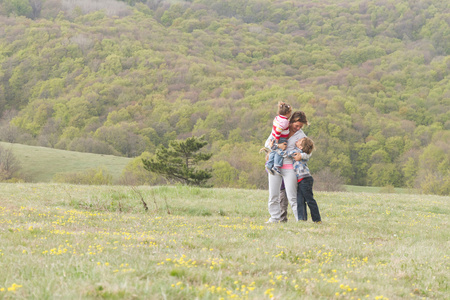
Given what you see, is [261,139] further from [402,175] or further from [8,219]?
[8,219]

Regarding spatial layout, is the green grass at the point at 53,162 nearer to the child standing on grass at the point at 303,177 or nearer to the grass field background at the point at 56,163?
the grass field background at the point at 56,163

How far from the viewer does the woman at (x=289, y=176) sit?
1019cm

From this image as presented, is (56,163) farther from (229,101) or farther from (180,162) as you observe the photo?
(229,101)

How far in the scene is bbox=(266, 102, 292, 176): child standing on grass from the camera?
32.1 ft

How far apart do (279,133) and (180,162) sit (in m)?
23.2

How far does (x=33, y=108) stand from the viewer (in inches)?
5581

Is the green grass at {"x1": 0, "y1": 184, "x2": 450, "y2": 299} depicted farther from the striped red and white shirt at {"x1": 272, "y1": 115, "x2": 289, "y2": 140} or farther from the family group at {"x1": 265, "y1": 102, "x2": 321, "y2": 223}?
the striped red and white shirt at {"x1": 272, "y1": 115, "x2": 289, "y2": 140}

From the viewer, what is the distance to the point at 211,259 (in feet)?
18.2

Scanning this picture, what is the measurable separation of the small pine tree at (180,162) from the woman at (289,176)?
68.6 feet

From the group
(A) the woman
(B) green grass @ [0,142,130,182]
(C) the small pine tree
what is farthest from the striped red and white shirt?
(B) green grass @ [0,142,130,182]

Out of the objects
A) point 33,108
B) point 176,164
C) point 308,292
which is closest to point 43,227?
point 308,292

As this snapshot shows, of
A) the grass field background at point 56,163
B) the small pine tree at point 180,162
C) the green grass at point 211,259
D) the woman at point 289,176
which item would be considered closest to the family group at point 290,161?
the woman at point 289,176

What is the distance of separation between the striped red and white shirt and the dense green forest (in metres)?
60.7

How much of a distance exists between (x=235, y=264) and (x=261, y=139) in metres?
98.8
